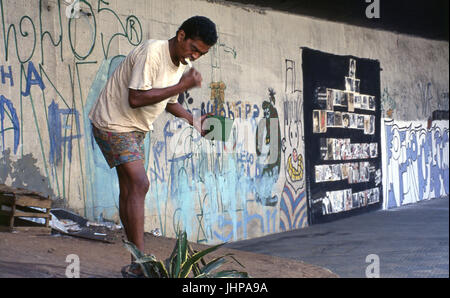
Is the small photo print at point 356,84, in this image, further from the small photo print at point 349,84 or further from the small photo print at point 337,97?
the small photo print at point 337,97

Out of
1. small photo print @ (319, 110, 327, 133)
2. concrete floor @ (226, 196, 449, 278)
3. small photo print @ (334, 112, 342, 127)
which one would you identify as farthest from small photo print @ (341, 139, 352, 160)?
concrete floor @ (226, 196, 449, 278)

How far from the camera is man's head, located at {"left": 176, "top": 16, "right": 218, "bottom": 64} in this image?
13.1ft

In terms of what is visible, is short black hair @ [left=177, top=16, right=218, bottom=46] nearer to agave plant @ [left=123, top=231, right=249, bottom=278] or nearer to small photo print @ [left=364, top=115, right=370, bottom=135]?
agave plant @ [left=123, top=231, right=249, bottom=278]

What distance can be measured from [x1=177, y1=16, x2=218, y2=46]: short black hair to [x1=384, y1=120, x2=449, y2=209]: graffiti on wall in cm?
937

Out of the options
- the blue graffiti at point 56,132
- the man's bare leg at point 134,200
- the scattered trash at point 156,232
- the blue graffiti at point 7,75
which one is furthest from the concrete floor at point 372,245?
the blue graffiti at point 7,75

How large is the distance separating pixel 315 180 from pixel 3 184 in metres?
5.97

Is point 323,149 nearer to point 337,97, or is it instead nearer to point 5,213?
point 337,97

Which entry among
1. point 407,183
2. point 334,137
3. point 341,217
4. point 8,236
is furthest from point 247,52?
point 407,183

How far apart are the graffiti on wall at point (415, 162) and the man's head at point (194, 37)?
9368mm

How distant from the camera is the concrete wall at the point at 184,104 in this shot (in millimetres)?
6055

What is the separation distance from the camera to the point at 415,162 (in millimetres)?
13969

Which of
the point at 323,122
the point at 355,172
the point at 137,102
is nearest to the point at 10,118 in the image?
the point at 137,102

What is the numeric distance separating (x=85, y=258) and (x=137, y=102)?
1435 millimetres

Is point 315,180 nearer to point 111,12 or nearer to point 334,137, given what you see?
point 334,137
